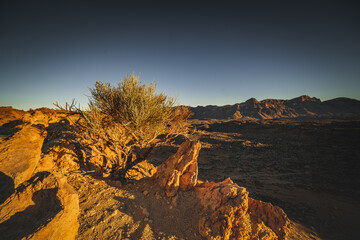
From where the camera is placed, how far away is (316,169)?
1184 cm

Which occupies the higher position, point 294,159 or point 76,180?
point 76,180

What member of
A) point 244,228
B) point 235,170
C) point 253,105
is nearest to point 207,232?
point 244,228

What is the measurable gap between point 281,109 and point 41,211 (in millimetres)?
112014

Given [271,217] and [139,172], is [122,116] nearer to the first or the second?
[139,172]

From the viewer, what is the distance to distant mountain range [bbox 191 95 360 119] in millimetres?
84419

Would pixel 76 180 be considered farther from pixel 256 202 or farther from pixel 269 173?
pixel 269 173

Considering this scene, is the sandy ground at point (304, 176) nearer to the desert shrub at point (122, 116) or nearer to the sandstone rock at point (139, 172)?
the sandstone rock at point (139, 172)

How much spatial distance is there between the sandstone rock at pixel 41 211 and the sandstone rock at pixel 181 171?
8.73ft

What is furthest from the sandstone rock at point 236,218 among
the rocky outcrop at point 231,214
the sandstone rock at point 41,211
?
the sandstone rock at point 41,211

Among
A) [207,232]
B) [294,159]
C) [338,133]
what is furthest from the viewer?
[338,133]

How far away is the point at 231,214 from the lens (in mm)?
3668

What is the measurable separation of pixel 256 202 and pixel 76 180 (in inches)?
231

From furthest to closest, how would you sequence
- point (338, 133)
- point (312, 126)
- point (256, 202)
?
1. point (312, 126)
2. point (338, 133)
3. point (256, 202)

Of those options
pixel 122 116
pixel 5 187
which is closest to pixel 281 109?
pixel 122 116
